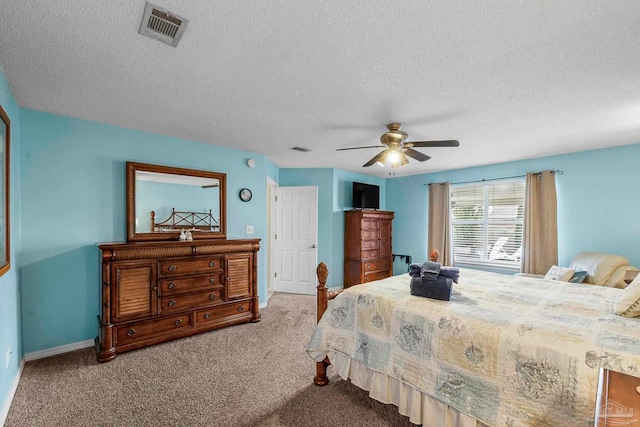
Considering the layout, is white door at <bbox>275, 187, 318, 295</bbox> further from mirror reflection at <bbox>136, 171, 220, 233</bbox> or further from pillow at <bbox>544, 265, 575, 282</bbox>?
pillow at <bbox>544, 265, 575, 282</bbox>

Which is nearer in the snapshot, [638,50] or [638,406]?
[638,406]

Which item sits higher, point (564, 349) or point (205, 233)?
point (205, 233)

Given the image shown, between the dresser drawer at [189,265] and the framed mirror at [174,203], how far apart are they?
391 millimetres

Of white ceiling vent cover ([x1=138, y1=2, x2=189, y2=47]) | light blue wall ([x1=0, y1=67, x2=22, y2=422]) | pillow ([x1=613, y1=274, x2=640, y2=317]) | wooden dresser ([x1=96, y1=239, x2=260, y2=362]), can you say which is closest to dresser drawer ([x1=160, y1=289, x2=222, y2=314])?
wooden dresser ([x1=96, y1=239, x2=260, y2=362])

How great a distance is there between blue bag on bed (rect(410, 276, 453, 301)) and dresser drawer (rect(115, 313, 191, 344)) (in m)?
2.52

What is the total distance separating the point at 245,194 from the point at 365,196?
8.29 ft

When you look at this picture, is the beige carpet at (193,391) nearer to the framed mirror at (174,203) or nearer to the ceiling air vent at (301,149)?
the framed mirror at (174,203)

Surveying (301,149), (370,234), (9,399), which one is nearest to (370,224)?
(370,234)

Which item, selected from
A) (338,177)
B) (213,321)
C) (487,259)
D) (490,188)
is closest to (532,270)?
(487,259)

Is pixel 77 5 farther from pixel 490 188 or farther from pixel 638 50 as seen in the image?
pixel 490 188

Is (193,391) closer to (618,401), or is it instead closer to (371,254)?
(618,401)

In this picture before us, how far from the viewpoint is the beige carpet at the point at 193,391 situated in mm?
1893

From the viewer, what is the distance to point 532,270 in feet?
14.0

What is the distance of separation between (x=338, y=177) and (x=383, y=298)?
3581 millimetres
